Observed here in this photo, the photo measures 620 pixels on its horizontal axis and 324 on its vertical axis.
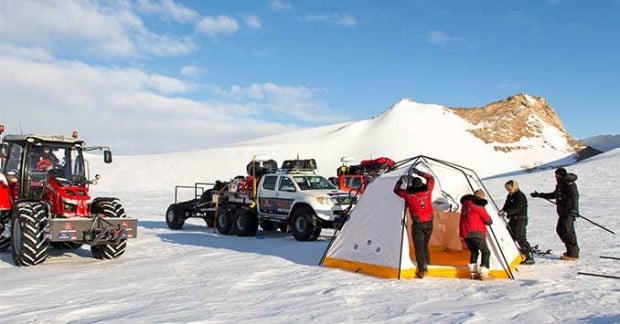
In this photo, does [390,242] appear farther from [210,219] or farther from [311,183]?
[210,219]

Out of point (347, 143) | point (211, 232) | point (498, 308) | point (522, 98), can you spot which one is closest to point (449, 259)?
point (498, 308)

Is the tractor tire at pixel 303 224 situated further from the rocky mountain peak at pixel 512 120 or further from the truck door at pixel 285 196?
the rocky mountain peak at pixel 512 120

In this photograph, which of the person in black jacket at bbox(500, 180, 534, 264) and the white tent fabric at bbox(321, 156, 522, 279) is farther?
the person in black jacket at bbox(500, 180, 534, 264)

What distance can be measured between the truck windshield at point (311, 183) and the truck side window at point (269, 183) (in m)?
0.69

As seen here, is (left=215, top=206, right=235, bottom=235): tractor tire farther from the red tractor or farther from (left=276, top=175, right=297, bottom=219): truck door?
the red tractor

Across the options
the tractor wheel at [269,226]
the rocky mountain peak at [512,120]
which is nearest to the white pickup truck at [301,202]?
the tractor wheel at [269,226]

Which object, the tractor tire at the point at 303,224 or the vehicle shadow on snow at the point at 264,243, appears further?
the tractor tire at the point at 303,224

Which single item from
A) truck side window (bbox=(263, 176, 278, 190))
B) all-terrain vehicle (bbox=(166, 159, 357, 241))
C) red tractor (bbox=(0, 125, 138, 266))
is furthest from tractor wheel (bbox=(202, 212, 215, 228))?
Result: red tractor (bbox=(0, 125, 138, 266))

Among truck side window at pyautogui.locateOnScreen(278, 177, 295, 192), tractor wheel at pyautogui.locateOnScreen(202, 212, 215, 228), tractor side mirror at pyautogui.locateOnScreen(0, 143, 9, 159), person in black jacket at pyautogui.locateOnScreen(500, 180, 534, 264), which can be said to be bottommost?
tractor wheel at pyautogui.locateOnScreen(202, 212, 215, 228)

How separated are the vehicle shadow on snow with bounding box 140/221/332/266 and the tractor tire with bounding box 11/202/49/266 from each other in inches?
159

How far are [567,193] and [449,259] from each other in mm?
2408

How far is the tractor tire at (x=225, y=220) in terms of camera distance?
16.7 m

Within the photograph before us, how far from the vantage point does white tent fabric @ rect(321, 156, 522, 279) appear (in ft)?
29.7

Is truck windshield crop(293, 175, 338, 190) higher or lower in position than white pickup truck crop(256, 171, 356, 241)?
higher
